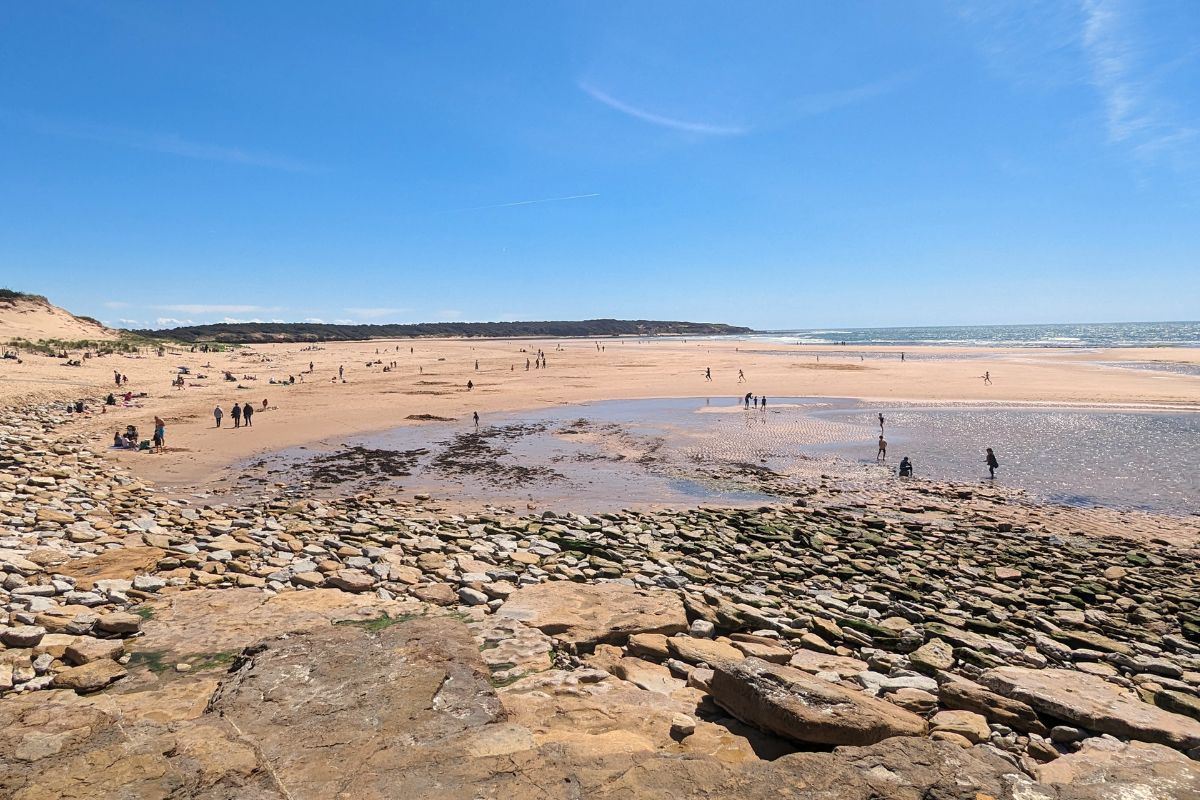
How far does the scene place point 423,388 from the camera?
46312mm

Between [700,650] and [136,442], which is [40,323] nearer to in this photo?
[136,442]

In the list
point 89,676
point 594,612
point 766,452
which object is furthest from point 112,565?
point 766,452

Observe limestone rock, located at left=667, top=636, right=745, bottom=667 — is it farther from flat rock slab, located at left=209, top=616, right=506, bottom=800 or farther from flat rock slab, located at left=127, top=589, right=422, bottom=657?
flat rock slab, located at left=127, top=589, right=422, bottom=657

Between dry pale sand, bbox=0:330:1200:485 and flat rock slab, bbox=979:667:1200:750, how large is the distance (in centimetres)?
2152

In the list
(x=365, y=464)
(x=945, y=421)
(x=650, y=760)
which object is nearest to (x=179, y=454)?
(x=365, y=464)

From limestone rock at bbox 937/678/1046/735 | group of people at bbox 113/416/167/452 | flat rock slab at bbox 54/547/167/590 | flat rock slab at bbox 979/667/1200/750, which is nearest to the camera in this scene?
flat rock slab at bbox 979/667/1200/750

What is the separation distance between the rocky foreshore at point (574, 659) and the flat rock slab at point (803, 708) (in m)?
0.03

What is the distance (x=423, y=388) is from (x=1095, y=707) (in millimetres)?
44239

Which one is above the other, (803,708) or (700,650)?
(803,708)

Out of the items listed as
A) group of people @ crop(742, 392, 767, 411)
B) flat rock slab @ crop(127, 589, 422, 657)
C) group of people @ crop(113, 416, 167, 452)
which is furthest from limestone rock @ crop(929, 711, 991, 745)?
group of people @ crop(742, 392, 767, 411)

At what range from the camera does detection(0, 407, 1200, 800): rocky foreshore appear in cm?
439

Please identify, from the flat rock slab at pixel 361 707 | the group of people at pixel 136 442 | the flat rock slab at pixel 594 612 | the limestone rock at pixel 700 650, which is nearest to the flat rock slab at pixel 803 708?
the limestone rock at pixel 700 650

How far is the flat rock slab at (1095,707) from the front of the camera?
5.96 meters

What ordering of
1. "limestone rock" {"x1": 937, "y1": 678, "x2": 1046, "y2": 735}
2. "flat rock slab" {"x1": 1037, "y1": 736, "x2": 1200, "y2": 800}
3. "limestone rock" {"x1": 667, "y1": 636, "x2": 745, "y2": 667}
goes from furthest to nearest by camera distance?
"limestone rock" {"x1": 667, "y1": 636, "x2": 745, "y2": 667}
"limestone rock" {"x1": 937, "y1": 678, "x2": 1046, "y2": 735}
"flat rock slab" {"x1": 1037, "y1": 736, "x2": 1200, "y2": 800}
